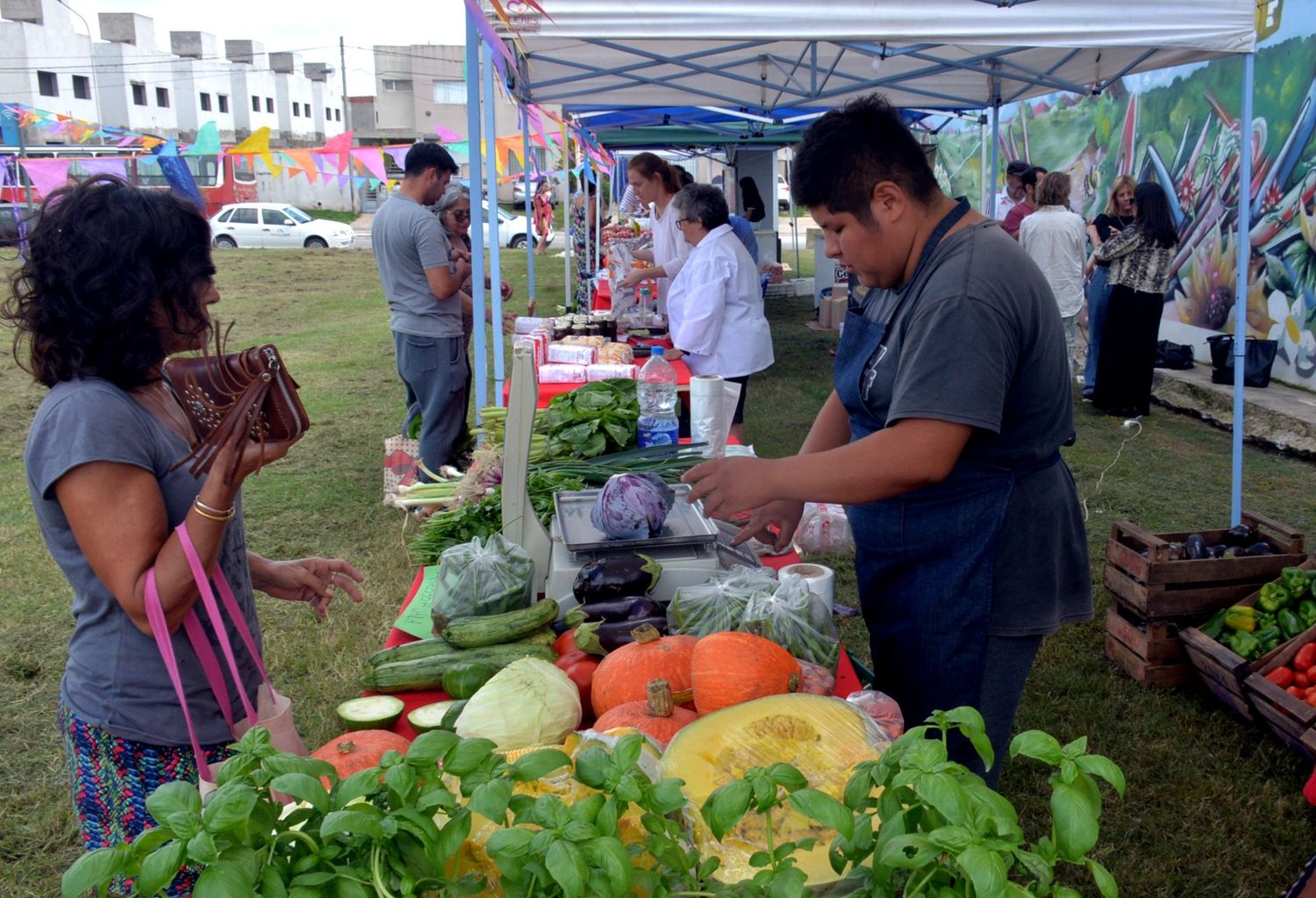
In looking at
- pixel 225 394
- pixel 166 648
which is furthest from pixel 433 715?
pixel 225 394

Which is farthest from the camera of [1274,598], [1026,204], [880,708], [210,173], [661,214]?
[210,173]

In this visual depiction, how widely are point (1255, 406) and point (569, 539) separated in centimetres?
681

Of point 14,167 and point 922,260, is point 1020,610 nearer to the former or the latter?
point 922,260

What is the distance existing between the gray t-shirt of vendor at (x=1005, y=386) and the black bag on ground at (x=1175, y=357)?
7862 mm

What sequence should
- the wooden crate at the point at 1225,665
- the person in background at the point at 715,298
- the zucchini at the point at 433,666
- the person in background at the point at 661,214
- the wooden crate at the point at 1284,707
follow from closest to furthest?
the zucchini at the point at 433,666 < the wooden crate at the point at 1284,707 < the wooden crate at the point at 1225,665 < the person in background at the point at 715,298 < the person in background at the point at 661,214

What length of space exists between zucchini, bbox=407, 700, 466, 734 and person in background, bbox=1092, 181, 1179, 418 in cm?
764

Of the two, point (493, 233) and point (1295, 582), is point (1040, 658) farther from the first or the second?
point (493, 233)

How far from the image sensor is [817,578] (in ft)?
7.29

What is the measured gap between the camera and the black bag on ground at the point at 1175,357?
891cm

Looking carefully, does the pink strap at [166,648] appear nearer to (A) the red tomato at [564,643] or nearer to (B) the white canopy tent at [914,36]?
(A) the red tomato at [564,643]

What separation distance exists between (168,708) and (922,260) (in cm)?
159

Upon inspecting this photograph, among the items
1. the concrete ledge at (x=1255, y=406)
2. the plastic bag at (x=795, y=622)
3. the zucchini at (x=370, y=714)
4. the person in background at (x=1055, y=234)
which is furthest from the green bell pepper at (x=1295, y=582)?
the person in background at (x=1055, y=234)

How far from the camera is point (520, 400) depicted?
7.69 ft

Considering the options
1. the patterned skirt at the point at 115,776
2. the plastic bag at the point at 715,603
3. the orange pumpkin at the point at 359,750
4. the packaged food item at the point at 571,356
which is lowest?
the patterned skirt at the point at 115,776
